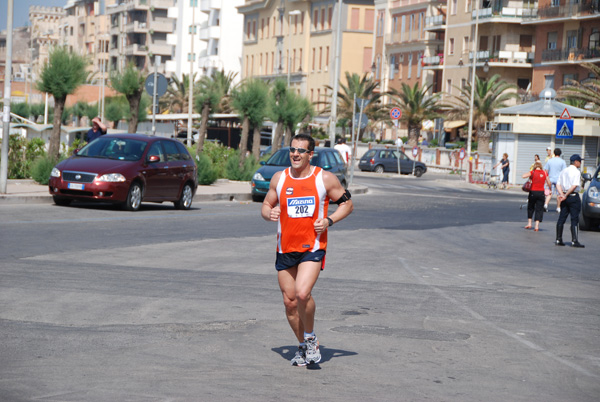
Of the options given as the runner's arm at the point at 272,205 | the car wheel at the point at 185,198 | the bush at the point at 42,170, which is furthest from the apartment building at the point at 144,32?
the runner's arm at the point at 272,205

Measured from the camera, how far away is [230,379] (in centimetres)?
750

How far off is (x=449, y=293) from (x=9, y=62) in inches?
628

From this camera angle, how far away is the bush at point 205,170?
35.7 metres

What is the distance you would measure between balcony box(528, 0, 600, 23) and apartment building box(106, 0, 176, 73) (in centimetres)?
6532

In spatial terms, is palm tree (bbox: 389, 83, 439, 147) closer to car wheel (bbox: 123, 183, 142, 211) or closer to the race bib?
car wheel (bbox: 123, 183, 142, 211)

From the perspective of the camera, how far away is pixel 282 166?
32281 mm

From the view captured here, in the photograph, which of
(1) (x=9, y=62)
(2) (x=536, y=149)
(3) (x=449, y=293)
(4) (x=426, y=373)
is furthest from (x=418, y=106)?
(4) (x=426, y=373)

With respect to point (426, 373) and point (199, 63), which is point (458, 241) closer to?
point (426, 373)

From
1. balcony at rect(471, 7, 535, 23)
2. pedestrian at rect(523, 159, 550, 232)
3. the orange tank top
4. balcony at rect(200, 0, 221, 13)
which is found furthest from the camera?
balcony at rect(200, 0, 221, 13)

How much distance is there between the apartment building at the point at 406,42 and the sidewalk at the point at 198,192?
58522 mm

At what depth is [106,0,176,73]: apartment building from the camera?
144625 millimetres

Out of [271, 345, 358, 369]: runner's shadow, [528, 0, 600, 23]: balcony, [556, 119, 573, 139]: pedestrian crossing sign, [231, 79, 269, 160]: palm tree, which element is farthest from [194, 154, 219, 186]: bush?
[528, 0, 600, 23]: balcony

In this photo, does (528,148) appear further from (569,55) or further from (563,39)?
(563,39)

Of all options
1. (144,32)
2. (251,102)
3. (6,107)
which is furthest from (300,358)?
(144,32)
